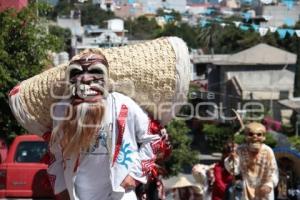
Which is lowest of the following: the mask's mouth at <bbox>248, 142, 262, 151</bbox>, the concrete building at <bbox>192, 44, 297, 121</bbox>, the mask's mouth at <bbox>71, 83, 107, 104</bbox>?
the concrete building at <bbox>192, 44, 297, 121</bbox>

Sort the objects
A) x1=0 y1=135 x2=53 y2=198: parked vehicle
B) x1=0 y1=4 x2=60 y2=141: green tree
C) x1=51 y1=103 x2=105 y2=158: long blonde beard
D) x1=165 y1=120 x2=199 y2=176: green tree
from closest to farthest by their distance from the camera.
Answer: x1=51 y1=103 x2=105 y2=158: long blonde beard
x1=0 y1=4 x2=60 y2=141: green tree
x1=0 y1=135 x2=53 y2=198: parked vehicle
x1=165 y1=120 x2=199 y2=176: green tree

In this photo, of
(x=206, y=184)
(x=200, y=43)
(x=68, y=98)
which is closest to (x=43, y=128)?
(x=68, y=98)

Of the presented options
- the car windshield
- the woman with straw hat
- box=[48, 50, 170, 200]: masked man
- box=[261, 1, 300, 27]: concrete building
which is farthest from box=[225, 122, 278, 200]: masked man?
box=[261, 1, 300, 27]: concrete building

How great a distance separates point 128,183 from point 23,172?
7.82 m

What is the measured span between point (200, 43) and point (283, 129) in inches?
642

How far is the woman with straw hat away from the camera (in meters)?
3.89

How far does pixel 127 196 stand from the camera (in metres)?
3.95

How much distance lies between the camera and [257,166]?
24.3 feet

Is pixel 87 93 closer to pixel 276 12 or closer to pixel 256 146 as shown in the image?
pixel 256 146

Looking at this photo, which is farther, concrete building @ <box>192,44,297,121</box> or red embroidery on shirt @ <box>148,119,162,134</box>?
concrete building @ <box>192,44,297,121</box>

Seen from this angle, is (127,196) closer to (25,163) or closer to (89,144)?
(89,144)

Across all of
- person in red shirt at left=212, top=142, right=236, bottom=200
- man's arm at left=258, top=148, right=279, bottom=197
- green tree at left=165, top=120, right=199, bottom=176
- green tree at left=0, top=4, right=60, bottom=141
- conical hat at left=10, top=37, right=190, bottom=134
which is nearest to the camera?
conical hat at left=10, top=37, right=190, bottom=134

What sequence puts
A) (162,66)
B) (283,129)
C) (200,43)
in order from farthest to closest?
1. (200,43)
2. (283,129)
3. (162,66)

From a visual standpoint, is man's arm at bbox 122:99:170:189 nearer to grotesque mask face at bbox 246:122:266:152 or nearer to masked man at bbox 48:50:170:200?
masked man at bbox 48:50:170:200
